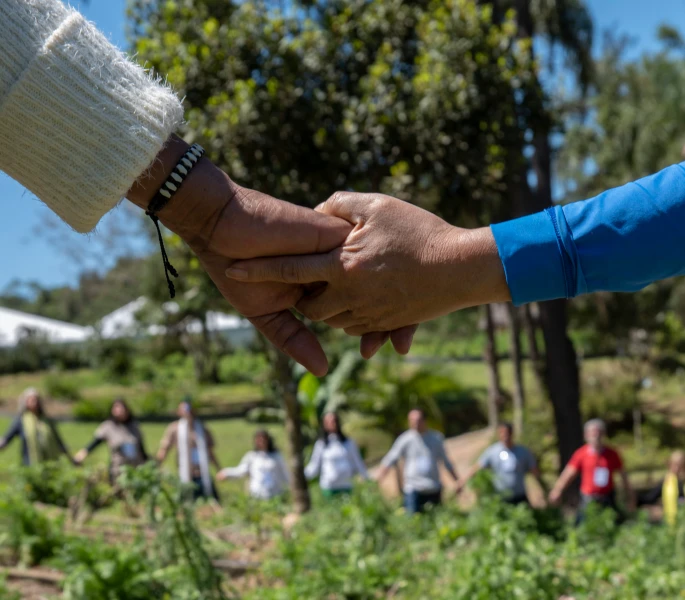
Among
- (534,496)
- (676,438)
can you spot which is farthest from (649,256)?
(676,438)

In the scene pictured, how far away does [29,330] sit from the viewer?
128 feet

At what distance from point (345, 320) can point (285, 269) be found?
22cm

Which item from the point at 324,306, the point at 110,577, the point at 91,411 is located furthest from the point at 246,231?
the point at 91,411

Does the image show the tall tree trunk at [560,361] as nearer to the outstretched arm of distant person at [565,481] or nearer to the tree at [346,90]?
the outstretched arm of distant person at [565,481]

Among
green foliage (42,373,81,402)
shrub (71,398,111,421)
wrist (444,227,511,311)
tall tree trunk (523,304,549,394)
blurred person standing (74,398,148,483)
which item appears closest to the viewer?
wrist (444,227,511,311)

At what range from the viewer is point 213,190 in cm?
200

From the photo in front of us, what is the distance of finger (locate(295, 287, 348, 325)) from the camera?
212 cm

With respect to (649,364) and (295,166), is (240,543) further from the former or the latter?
(649,364)

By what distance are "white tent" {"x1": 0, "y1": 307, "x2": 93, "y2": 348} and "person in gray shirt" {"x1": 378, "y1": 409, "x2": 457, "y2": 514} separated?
3239 centimetres

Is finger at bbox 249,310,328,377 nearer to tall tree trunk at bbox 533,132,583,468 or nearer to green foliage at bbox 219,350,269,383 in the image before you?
tall tree trunk at bbox 533,132,583,468

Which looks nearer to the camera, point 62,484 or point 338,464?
point 62,484

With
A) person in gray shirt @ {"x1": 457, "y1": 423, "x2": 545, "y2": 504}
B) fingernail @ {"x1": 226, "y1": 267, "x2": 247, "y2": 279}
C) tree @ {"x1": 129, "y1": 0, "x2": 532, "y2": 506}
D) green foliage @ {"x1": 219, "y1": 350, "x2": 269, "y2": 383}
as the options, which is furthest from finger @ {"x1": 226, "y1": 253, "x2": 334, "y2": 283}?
green foliage @ {"x1": 219, "y1": 350, "x2": 269, "y2": 383}

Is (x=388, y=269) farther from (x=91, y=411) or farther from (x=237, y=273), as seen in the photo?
(x=91, y=411)

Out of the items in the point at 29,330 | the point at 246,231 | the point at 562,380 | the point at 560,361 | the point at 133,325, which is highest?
the point at 29,330
